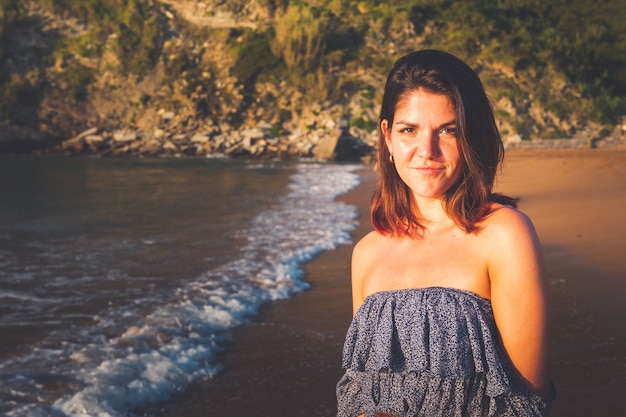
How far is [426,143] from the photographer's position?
2.01 m

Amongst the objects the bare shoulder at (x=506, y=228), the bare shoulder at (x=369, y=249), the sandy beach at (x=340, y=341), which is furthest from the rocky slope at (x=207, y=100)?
the bare shoulder at (x=506, y=228)

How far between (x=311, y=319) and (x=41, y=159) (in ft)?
85.5

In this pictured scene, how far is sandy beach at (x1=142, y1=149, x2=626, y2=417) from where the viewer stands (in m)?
4.07

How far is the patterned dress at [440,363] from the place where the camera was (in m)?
1.83

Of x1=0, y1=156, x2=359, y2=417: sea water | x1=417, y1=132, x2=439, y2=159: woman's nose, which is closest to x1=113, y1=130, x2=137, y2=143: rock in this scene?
x1=0, y1=156, x2=359, y2=417: sea water

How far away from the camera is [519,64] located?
123 feet

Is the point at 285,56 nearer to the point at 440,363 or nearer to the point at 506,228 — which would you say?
the point at 506,228

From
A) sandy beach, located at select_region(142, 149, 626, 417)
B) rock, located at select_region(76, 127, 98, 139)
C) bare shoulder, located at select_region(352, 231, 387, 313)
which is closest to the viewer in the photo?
bare shoulder, located at select_region(352, 231, 387, 313)

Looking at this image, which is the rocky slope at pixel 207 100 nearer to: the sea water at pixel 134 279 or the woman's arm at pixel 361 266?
the sea water at pixel 134 279

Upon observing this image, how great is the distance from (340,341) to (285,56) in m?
34.3

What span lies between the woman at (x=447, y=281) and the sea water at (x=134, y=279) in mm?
2568

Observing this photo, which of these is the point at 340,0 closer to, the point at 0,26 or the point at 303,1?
the point at 303,1

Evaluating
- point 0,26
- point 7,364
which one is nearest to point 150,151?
point 0,26

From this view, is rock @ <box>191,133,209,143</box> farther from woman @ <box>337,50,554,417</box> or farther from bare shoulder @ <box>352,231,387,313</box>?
woman @ <box>337,50,554,417</box>
